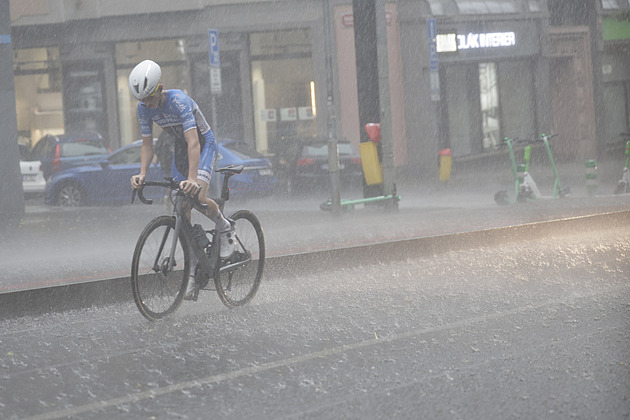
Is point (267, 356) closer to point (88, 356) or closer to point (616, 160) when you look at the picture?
point (88, 356)

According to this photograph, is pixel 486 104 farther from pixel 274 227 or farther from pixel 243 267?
pixel 243 267

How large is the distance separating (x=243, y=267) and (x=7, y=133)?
1041 cm

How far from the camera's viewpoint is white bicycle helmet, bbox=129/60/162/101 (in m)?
6.40

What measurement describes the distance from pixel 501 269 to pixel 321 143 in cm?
1360

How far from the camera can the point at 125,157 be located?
19.6m

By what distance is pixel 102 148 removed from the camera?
22.9 meters

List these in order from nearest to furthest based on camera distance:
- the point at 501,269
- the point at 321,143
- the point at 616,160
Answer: the point at 501,269 → the point at 321,143 → the point at 616,160

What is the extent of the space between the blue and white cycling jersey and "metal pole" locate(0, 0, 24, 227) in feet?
33.6

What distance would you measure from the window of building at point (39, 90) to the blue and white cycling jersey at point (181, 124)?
22.3 metres

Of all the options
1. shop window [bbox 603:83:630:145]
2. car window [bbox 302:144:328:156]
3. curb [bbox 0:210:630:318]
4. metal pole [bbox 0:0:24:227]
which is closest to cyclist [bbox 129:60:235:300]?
curb [bbox 0:210:630:318]

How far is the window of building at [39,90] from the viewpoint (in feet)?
92.8

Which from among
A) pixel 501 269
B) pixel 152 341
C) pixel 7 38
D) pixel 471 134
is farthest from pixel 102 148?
pixel 152 341

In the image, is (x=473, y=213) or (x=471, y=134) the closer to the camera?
(x=473, y=213)

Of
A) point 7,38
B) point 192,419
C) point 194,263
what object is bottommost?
point 192,419
